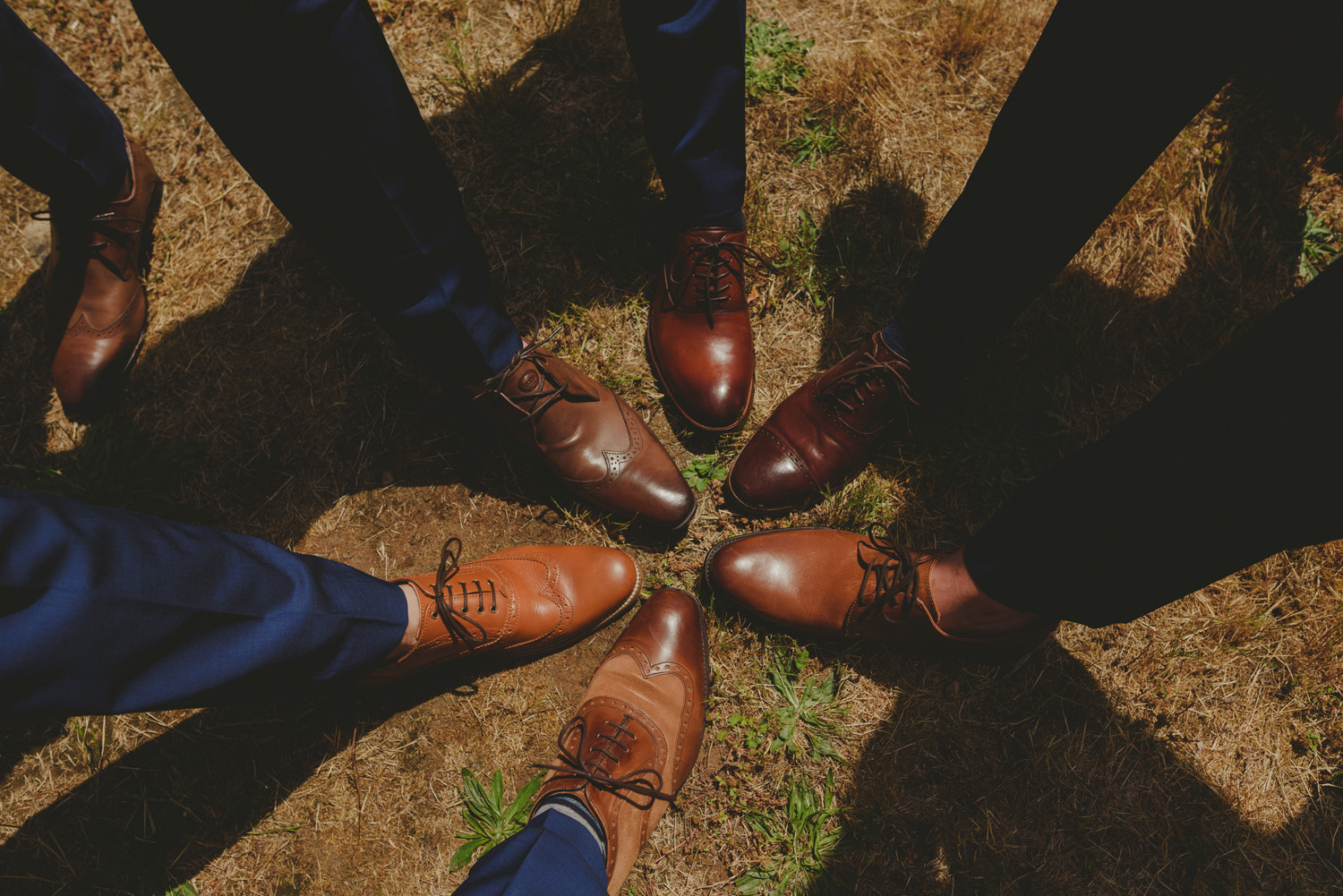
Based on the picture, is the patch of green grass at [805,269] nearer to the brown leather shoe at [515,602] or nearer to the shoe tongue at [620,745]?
the brown leather shoe at [515,602]

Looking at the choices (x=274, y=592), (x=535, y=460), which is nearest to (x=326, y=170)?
(x=274, y=592)

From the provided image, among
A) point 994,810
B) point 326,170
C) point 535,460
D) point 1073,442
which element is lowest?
point 994,810

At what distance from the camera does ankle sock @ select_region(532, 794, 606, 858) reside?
2197 millimetres

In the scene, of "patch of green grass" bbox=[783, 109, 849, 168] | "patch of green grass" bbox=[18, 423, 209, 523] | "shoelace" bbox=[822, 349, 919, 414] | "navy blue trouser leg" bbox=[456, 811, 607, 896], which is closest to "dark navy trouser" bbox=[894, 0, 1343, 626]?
"shoelace" bbox=[822, 349, 919, 414]

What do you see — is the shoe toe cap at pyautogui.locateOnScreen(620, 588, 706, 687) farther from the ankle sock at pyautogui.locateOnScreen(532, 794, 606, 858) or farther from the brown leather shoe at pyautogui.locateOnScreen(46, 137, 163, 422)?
the brown leather shoe at pyautogui.locateOnScreen(46, 137, 163, 422)

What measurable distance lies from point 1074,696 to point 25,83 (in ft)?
15.1

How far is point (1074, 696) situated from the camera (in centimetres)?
250

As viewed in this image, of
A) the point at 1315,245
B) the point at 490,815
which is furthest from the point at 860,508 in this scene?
the point at 1315,245

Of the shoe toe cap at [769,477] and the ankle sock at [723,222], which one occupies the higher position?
the ankle sock at [723,222]

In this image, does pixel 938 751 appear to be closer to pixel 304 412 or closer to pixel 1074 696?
pixel 1074 696

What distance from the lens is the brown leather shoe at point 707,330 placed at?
2596 mm

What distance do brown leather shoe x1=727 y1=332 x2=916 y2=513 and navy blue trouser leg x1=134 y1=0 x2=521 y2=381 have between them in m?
1.26

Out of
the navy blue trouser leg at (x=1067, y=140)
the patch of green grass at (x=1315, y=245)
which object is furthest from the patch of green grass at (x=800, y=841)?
the patch of green grass at (x=1315, y=245)

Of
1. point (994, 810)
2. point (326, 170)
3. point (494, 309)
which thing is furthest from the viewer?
point (994, 810)
